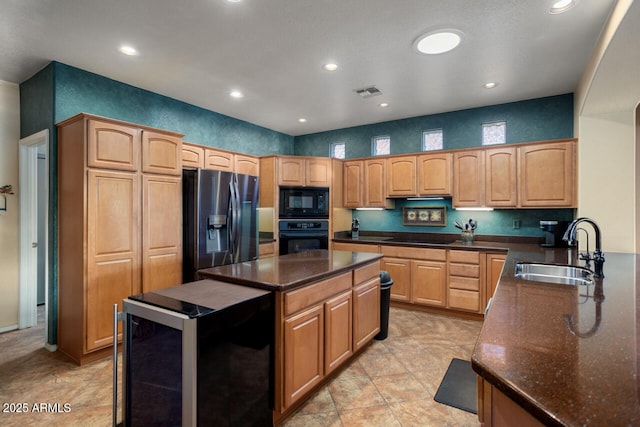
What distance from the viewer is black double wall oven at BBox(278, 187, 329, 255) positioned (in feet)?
15.9

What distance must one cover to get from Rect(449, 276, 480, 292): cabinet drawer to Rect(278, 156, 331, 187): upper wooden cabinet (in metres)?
2.23

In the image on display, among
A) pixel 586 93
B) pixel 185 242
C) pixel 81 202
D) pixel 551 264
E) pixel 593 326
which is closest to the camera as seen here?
pixel 593 326

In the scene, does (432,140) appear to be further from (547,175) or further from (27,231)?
(27,231)

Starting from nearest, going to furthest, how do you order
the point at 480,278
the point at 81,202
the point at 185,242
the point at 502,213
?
the point at 81,202, the point at 185,242, the point at 480,278, the point at 502,213

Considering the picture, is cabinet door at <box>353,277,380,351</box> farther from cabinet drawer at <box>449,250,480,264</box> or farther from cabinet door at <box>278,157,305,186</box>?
cabinet door at <box>278,157,305,186</box>

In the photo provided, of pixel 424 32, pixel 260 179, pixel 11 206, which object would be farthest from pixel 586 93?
pixel 11 206

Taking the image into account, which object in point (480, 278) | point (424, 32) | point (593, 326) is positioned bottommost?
point (480, 278)

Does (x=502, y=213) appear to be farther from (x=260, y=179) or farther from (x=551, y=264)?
(x=260, y=179)

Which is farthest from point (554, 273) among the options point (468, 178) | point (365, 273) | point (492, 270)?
point (468, 178)

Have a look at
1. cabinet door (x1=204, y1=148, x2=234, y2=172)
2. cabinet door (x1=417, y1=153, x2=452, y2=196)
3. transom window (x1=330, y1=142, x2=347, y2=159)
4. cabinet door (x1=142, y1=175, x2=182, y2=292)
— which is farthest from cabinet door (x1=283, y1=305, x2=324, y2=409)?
transom window (x1=330, y1=142, x2=347, y2=159)

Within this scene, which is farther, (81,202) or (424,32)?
(81,202)

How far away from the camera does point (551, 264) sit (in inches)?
98.4

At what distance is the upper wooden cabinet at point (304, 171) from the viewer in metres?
4.89

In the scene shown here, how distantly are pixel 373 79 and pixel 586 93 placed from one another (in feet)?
6.55
